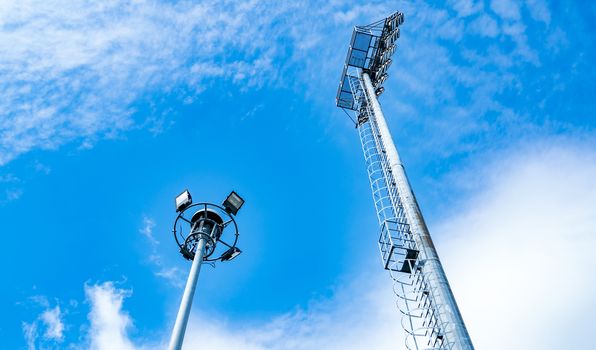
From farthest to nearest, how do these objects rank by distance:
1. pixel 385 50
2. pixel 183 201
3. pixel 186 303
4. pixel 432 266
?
→ pixel 385 50
pixel 432 266
pixel 183 201
pixel 186 303

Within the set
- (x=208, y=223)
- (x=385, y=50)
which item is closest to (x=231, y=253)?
(x=208, y=223)

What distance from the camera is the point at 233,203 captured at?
1095 centimetres

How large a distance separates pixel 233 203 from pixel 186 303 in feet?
10.5

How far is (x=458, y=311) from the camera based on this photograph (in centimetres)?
1052

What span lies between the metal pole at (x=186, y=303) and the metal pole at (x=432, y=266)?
20.5 feet

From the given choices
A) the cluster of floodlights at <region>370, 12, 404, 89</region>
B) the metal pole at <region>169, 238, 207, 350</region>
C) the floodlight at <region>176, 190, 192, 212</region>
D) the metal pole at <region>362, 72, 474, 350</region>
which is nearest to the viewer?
the metal pole at <region>169, 238, 207, 350</region>

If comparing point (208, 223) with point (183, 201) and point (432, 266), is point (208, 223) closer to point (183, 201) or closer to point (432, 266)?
point (183, 201)

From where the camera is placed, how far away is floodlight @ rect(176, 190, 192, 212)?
424 inches

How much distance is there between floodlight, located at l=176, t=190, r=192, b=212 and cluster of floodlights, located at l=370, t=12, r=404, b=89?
1565cm

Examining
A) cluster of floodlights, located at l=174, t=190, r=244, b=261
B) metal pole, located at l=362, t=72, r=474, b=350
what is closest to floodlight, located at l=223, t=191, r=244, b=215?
cluster of floodlights, located at l=174, t=190, r=244, b=261

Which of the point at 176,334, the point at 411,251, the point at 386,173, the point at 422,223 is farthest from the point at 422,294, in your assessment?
the point at 176,334

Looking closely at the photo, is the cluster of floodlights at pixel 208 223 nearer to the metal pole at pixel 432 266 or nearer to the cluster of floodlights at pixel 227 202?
the cluster of floodlights at pixel 227 202

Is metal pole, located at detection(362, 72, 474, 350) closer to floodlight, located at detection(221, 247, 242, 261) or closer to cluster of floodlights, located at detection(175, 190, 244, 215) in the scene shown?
floodlight, located at detection(221, 247, 242, 261)

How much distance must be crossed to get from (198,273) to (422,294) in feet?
21.9
